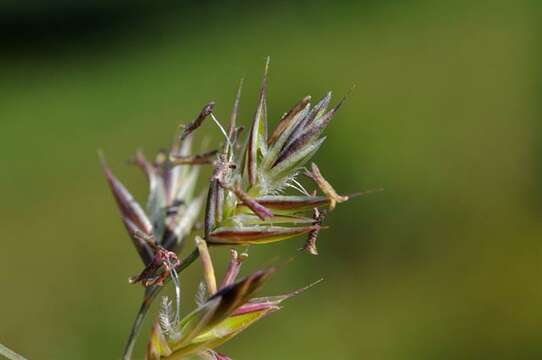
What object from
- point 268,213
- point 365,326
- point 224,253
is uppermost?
point 268,213

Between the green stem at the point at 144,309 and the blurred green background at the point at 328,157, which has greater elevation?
the green stem at the point at 144,309

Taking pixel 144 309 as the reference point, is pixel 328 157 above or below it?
below

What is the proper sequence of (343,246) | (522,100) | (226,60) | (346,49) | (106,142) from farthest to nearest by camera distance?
(226,60), (346,49), (106,142), (522,100), (343,246)

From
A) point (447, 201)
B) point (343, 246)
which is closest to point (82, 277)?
point (343, 246)

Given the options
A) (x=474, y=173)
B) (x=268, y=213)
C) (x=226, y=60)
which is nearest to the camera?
(x=268, y=213)

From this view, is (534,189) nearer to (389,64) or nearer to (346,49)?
(389,64)

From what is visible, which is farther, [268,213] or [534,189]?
[534,189]

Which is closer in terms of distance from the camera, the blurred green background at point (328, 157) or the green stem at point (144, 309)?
the green stem at point (144, 309)

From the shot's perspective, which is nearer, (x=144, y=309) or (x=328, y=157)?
(x=144, y=309)
